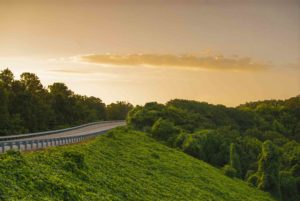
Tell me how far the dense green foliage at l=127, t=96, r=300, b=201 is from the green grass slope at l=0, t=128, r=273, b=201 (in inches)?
224

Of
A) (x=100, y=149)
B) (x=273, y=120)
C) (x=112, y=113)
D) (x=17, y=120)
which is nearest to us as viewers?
(x=100, y=149)

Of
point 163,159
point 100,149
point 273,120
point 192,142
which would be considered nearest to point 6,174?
point 100,149

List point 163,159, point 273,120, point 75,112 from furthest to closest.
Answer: point 273,120
point 75,112
point 163,159

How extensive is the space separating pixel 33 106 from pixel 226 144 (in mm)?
32078

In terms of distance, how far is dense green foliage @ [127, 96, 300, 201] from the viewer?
244 feet

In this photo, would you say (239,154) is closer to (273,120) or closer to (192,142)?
(192,142)

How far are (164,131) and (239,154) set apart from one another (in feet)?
41.3

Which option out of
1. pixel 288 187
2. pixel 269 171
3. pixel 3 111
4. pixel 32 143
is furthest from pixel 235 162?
pixel 32 143

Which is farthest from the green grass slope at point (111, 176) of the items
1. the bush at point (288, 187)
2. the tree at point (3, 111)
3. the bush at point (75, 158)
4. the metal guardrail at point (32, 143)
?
the tree at point (3, 111)

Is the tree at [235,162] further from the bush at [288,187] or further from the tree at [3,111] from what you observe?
the tree at [3,111]

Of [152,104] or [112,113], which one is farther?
[112,113]

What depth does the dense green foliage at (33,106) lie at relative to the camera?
8281 centimetres

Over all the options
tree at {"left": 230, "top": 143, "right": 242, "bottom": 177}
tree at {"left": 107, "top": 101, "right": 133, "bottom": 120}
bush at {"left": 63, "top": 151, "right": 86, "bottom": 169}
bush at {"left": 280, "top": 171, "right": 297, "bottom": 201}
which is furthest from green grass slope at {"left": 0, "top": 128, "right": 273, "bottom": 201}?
tree at {"left": 107, "top": 101, "right": 133, "bottom": 120}

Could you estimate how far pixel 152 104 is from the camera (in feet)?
338
